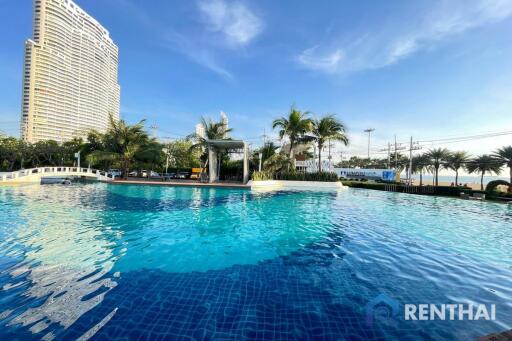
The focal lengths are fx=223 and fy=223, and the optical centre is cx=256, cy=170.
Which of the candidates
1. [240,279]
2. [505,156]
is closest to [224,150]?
[240,279]

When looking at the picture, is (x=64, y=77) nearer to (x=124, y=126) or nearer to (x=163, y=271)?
(x=124, y=126)

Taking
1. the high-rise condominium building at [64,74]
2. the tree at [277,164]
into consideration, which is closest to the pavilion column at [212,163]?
the tree at [277,164]

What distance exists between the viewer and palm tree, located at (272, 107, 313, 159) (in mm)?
23906

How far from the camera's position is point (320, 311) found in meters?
3.05

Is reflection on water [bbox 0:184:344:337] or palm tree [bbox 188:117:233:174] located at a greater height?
palm tree [bbox 188:117:233:174]

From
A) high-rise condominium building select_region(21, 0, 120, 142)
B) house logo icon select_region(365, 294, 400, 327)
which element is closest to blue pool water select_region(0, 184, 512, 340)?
house logo icon select_region(365, 294, 400, 327)

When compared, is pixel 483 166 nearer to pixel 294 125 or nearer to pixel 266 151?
pixel 294 125

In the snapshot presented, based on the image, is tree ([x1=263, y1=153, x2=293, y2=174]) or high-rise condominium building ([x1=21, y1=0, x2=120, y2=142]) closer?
tree ([x1=263, y1=153, x2=293, y2=174])

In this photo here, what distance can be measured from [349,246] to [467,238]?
4.17 metres

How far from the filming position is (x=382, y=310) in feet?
10.2

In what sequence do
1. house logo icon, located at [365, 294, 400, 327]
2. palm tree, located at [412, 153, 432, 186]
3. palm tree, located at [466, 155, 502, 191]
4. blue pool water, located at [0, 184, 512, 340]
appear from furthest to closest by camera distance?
palm tree, located at [412, 153, 432, 186]
palm tree, located at [466, 155, 502, 191]
house logo icon, located at [365, 294, 400, 327]
blue pool water, located at [0, 184, 512, 340]

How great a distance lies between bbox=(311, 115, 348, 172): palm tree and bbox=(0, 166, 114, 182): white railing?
79.1 ft

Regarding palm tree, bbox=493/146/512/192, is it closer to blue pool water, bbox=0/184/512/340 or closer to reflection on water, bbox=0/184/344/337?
blue pool water, bbox=0/184/512/340

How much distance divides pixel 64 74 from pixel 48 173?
178ft
